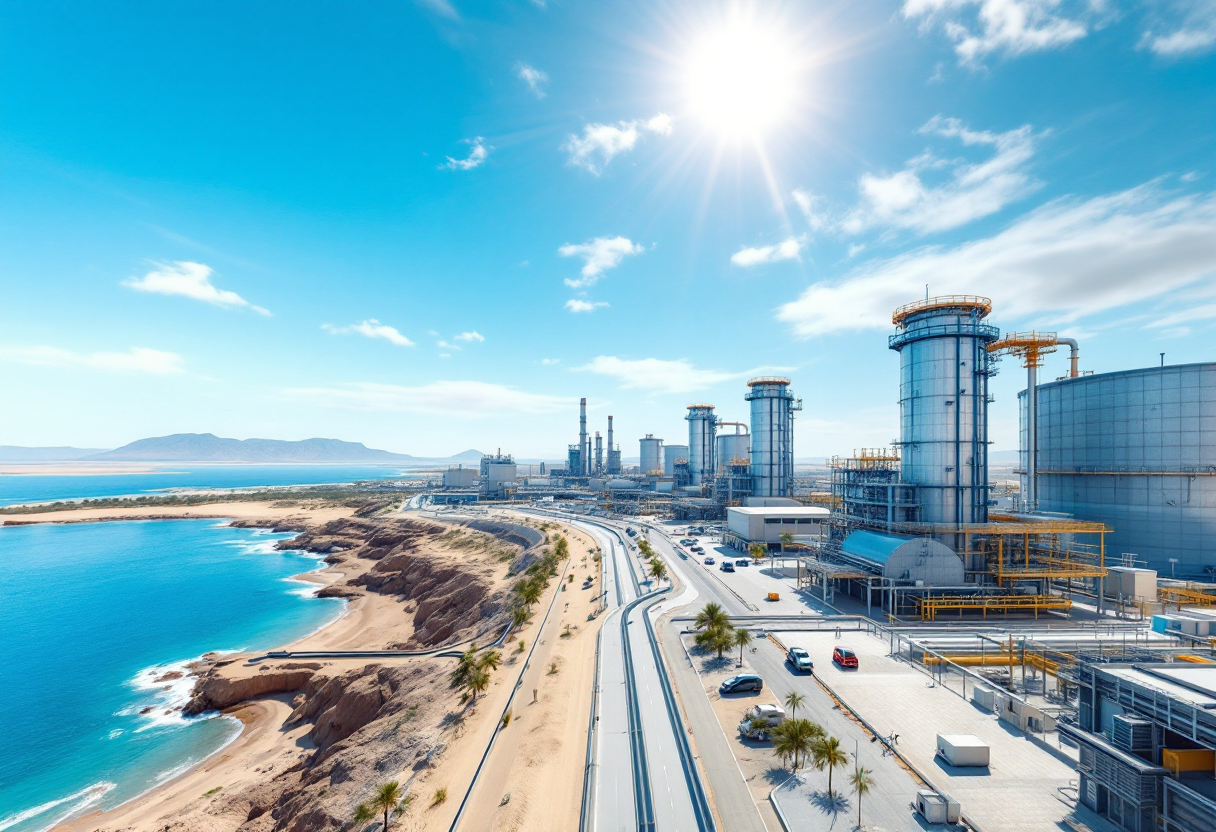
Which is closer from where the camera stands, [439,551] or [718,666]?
[718,666]

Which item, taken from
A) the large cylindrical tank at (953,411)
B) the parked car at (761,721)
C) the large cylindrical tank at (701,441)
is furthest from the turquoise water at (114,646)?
the large cylindrical tank at (701,441)

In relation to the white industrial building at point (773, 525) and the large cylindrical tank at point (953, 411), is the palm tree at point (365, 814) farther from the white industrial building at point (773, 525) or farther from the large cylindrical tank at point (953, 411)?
the white industrial building at point (773, 525)

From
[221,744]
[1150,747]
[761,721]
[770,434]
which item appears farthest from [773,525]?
[221,744]

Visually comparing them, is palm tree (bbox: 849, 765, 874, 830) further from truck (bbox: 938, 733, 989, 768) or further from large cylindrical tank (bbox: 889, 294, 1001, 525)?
large cylindrical tank (bbox: 889, 294, 1001, 525)

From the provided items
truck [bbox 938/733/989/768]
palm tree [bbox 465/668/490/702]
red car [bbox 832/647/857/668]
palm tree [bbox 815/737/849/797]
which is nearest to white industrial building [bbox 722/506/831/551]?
red car [bbox 832/647/857/668]

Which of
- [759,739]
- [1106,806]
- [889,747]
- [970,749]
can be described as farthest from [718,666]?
[1106,806]

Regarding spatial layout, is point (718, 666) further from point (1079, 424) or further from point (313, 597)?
point (313, 597)
